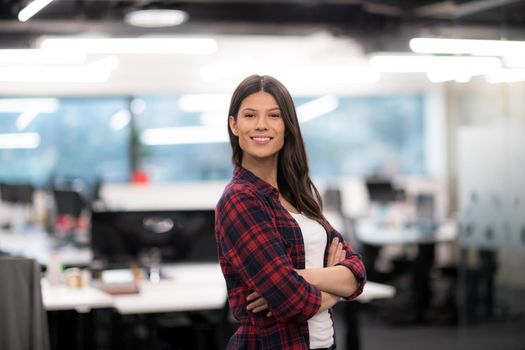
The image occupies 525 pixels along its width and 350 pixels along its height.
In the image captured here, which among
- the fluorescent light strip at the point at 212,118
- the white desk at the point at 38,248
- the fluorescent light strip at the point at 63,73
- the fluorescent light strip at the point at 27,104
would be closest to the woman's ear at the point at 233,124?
the white desk at the point at 38,248

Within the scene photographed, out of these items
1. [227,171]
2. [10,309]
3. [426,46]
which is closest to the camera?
[10,309]

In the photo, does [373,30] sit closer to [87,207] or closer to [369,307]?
[369,307]

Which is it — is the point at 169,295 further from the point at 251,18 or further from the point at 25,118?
the point at 25,118

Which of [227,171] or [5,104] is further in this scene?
[227,171]

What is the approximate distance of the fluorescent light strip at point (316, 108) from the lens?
12250 mm

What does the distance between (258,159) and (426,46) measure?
17.3 ft

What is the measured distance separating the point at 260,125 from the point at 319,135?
10.1 m

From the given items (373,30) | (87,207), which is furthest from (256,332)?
(373,30)

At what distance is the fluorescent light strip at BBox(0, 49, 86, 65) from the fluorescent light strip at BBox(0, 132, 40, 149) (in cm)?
262

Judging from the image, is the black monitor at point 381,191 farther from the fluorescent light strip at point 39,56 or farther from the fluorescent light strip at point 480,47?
the fluorescent light strip at point 39,56

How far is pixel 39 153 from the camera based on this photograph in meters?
11.2

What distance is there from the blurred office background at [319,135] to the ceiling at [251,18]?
0.07 feet

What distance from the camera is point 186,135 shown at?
11.8 m

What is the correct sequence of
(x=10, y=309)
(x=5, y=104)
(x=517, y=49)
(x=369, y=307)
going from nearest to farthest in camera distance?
(x=10, y=309)
(x=517, y=49)
(x=369, y=307)
(x=5, y=104)
